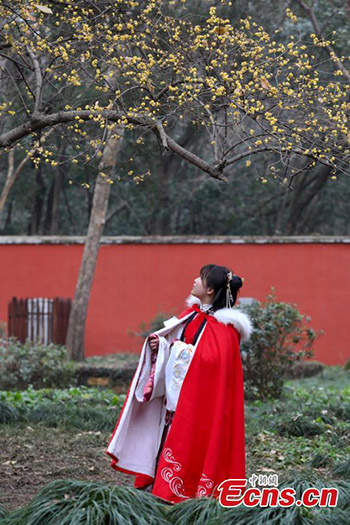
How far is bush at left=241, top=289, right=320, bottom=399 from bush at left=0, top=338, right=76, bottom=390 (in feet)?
9.06

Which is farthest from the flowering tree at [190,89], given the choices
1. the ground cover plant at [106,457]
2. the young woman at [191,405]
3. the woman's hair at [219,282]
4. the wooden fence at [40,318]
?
the wooden fence at [40,318]

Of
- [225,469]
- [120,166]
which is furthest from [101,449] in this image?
[120,166]

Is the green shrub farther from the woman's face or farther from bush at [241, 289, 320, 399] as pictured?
the woman's face

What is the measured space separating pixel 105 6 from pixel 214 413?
3.51m

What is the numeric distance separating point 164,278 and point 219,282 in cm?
1129

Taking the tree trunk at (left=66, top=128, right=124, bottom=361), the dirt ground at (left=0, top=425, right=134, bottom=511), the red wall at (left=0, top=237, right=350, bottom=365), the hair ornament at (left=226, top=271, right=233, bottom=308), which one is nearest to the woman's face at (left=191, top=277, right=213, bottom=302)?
the hair ornament at (left=226, top=271, right=233, bottom=308)

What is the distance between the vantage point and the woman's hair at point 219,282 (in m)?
5.62

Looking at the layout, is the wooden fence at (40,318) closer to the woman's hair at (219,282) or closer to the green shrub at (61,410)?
the green shrub at (61,410)

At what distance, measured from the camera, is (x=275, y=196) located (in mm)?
23922

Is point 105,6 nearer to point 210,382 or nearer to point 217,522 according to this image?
point 210,382

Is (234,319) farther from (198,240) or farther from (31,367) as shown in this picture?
(198,240)

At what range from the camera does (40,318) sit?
16.2 meters

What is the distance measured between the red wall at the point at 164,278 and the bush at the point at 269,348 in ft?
18.4

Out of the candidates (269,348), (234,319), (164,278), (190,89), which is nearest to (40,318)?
(164,278)
